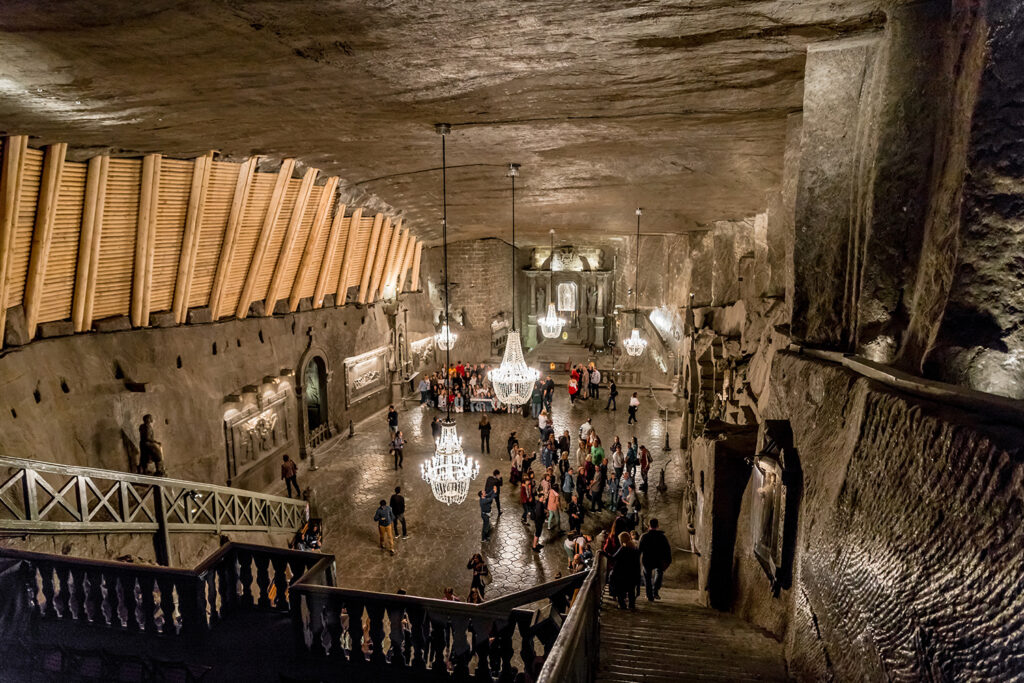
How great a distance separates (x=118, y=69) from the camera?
3994 millimetres

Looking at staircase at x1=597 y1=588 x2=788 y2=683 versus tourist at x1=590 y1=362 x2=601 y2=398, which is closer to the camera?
staircase at x1=597 y1=588 x2=788 y2=683

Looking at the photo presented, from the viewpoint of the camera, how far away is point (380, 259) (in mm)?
14141

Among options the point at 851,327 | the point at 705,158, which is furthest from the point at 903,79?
the point at 705,158

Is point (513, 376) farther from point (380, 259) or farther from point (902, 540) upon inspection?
point (380, 259)

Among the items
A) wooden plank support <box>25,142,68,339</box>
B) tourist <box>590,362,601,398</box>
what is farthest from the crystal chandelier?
tourist <box>590,362,601,398</box>

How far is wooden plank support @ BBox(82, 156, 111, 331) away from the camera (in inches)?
247

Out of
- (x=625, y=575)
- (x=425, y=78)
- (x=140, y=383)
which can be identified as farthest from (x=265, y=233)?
(x=625, y=575)

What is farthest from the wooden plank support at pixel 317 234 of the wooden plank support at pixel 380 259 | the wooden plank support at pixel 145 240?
the wooden plank support at pixel 145 240

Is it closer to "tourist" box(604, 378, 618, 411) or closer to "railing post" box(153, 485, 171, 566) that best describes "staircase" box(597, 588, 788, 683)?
"railing post" box(153, 485, 171, 566)

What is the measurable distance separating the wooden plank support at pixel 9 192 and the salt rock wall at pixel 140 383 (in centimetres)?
116

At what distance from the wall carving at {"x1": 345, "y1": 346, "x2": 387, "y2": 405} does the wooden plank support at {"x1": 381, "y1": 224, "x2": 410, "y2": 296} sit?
1.82 meters

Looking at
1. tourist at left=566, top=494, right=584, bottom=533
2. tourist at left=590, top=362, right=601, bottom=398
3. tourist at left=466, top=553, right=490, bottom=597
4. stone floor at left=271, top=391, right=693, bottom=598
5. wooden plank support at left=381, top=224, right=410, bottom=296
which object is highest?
wooden plank support at left=381, top=224, right=410, bottom=296

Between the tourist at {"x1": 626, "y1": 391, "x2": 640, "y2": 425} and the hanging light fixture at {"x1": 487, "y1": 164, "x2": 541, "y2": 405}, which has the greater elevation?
the hanging light fixture at {"x1": 487, "y1": 164, "x2": 541, "y2": 405}

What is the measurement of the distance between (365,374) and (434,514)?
20.2 feet
